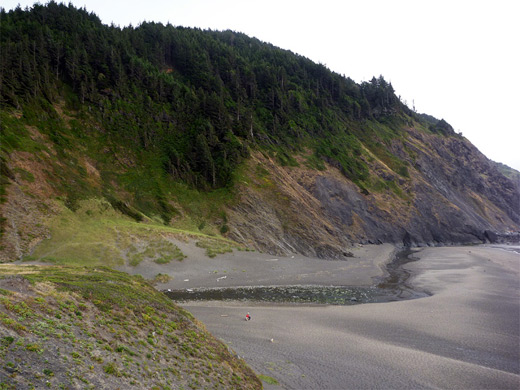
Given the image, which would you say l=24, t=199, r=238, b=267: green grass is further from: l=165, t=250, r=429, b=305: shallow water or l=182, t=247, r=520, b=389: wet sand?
l=182, t=247, r=520, b=389: wet sand

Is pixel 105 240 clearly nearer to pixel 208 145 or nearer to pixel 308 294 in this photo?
pixel 308 294

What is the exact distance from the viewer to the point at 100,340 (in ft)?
35.3

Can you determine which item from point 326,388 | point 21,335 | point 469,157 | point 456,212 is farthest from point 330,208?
point 469,157

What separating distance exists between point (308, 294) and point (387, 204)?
184ft

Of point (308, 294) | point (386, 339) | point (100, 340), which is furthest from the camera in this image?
point (308, 294)

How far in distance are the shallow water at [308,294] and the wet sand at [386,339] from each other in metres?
1.99

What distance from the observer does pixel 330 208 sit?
72.1 metres

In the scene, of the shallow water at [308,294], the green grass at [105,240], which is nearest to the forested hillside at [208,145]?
the green grass at [105,240]

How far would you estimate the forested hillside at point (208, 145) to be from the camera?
2068 inches

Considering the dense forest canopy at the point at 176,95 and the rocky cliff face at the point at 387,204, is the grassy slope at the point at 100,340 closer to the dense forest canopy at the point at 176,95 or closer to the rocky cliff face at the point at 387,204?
the rocky cliff face at the point at 387,204

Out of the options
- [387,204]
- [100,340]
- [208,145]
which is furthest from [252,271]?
[387,204]

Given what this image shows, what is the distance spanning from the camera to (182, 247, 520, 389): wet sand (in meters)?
14.9

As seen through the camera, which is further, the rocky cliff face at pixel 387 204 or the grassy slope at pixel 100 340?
the rocky cliff face at pixel 387 204

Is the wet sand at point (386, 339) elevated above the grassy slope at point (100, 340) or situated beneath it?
situated beneath
